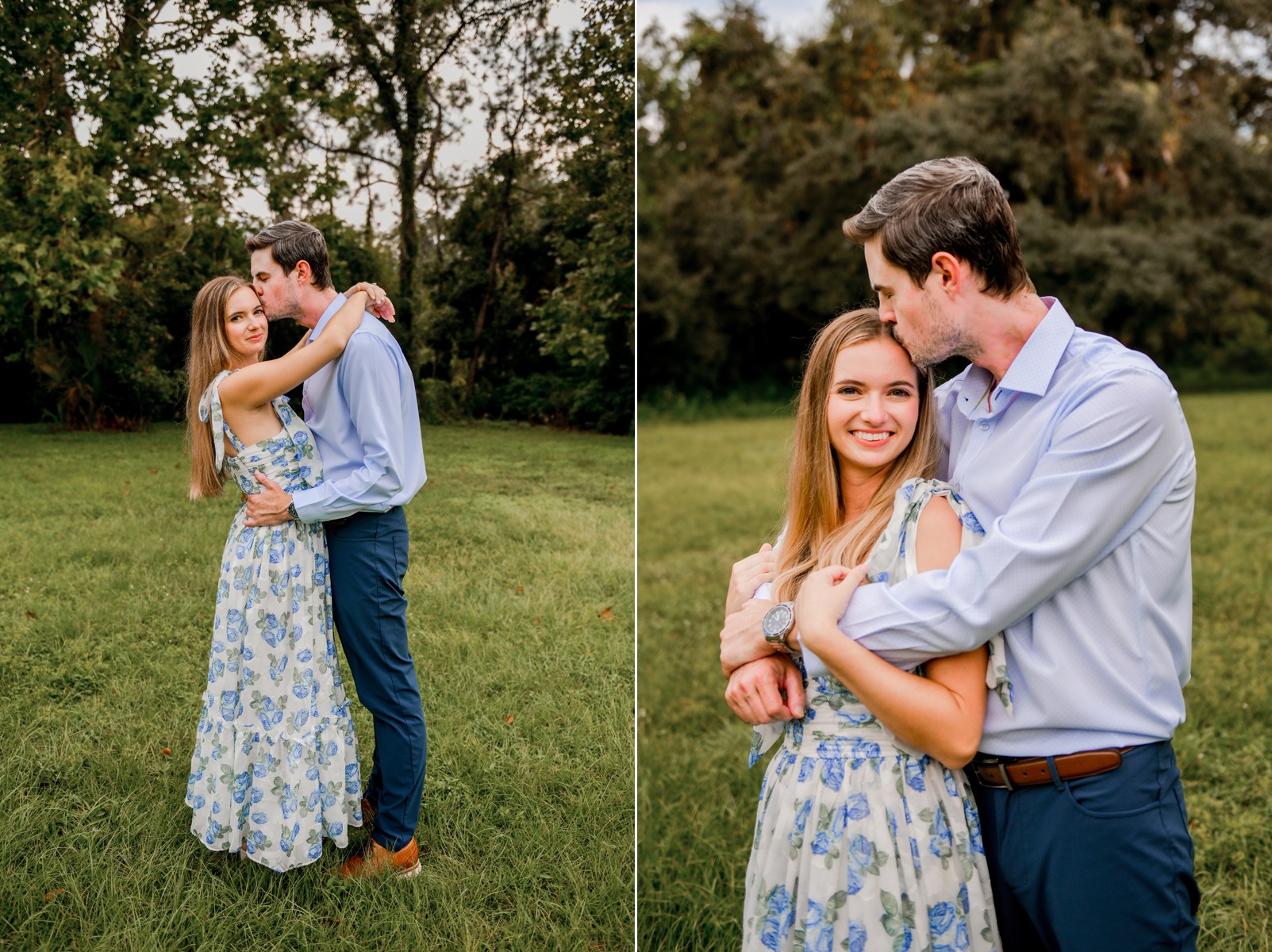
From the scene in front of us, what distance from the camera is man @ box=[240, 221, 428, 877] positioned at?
2.79m

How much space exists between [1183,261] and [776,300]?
284 inches

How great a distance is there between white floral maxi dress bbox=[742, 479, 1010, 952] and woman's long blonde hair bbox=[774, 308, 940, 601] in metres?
0.08

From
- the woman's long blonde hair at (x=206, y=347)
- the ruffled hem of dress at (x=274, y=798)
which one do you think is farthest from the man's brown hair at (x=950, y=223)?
the ruffled hem of dress at (x=274, y=798)

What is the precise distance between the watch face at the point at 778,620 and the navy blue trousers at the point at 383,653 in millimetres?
1422

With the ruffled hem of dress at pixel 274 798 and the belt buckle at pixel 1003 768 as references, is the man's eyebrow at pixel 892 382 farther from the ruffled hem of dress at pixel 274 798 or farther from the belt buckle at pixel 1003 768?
the ruffled hem of dress at pixel 274 798

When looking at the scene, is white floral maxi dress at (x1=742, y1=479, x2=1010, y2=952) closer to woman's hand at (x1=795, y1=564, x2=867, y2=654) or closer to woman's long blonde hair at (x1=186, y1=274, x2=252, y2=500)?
woman's hand at (x1=795, y1=564, x2=867, y2=654)

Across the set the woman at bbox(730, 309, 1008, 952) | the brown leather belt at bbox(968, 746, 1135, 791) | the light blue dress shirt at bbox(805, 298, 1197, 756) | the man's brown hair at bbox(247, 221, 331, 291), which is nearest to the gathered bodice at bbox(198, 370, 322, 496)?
the man's brown hair at bbox(247, 221, 331, 291)

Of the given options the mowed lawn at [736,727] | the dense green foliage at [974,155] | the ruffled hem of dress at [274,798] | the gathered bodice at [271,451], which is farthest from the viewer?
the dense green foliage at [974,155]

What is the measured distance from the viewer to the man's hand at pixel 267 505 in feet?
9.08

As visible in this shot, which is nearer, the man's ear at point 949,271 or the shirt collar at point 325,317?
the man's ear at point 949,271

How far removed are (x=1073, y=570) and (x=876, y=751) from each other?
1.52 ft

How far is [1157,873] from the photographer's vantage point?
65.6 inches

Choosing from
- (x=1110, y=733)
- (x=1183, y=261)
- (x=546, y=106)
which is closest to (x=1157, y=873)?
(x=1110, y=733)

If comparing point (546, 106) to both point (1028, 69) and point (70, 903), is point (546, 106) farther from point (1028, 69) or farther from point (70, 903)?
point (1028, 69)
